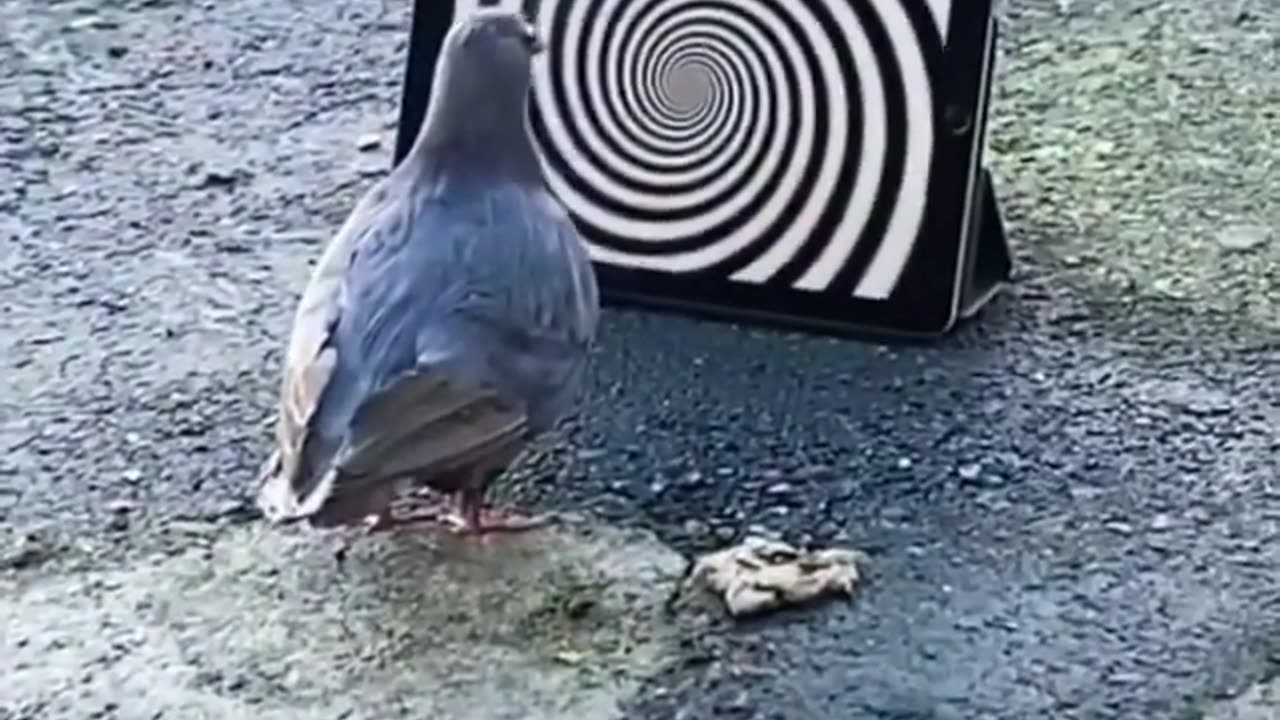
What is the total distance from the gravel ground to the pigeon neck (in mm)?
257

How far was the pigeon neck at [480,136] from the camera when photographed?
237 cm

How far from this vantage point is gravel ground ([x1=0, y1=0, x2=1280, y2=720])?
2158 mm

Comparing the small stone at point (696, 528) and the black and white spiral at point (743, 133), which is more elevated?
the black and white spiral at point (743, 133)

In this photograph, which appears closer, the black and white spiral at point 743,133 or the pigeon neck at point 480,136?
the pigeon neck at point 480,136

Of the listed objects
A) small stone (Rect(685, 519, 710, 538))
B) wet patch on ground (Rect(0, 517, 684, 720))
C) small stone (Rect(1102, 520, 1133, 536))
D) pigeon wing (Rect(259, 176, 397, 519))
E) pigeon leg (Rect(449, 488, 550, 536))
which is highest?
pigeon wing (Rect(259, 176, 397, 519))

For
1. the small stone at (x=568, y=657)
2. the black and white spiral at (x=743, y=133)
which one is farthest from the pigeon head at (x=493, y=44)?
the small stone at (x=568, y=657)

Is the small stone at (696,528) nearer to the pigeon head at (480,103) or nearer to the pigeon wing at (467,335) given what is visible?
the pigeon wing at (467,335)

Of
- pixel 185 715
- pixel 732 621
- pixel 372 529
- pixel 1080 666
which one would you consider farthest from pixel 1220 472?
pixel 185 715

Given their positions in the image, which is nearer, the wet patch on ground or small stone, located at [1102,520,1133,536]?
the wet patch on ground

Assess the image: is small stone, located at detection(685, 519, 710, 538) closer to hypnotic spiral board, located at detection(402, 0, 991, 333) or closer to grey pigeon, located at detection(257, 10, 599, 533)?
grey pigeon, located at detection(257, 10, 599, 533)

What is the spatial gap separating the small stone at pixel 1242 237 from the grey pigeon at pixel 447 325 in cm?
79

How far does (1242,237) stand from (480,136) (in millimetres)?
885

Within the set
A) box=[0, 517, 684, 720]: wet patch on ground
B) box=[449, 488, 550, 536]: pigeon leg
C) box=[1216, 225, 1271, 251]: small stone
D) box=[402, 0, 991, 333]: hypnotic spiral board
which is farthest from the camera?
box=[1216, 225, 1271, 251]: small stone

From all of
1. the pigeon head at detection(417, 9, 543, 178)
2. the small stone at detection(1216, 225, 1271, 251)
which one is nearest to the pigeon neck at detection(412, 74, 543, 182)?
the pigeon head at detection(417, 9, 543, 178)
